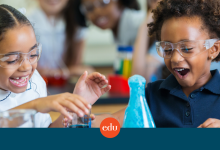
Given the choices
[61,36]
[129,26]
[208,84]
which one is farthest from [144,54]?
[61,36]

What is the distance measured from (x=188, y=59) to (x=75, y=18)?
2014 millimetres

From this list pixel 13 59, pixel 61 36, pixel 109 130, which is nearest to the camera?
pixel 109 130

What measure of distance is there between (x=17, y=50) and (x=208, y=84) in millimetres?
651

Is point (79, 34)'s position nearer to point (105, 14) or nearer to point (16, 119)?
point (105, 14)

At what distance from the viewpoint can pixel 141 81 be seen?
62cm

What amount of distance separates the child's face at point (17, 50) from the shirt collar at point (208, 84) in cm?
48

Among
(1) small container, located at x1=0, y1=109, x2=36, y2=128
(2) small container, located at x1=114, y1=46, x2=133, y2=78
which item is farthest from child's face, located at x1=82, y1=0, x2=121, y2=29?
(1) small container, located at x1=0, y1=109, x2=36, y2=128

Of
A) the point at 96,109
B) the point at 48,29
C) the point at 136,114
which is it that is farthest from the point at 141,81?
the point at 48,29

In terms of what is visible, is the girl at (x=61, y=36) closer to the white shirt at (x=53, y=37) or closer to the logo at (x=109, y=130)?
the white shirt at (x=53, y=37)

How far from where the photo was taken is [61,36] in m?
3.04

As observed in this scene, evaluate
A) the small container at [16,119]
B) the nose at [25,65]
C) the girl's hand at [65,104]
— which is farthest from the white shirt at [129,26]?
the small container at [16,119]

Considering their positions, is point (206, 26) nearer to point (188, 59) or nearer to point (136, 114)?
point (188, 59)

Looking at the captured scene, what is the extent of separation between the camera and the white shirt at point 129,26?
2.62m

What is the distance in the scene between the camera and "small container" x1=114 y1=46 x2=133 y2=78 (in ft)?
6.30
